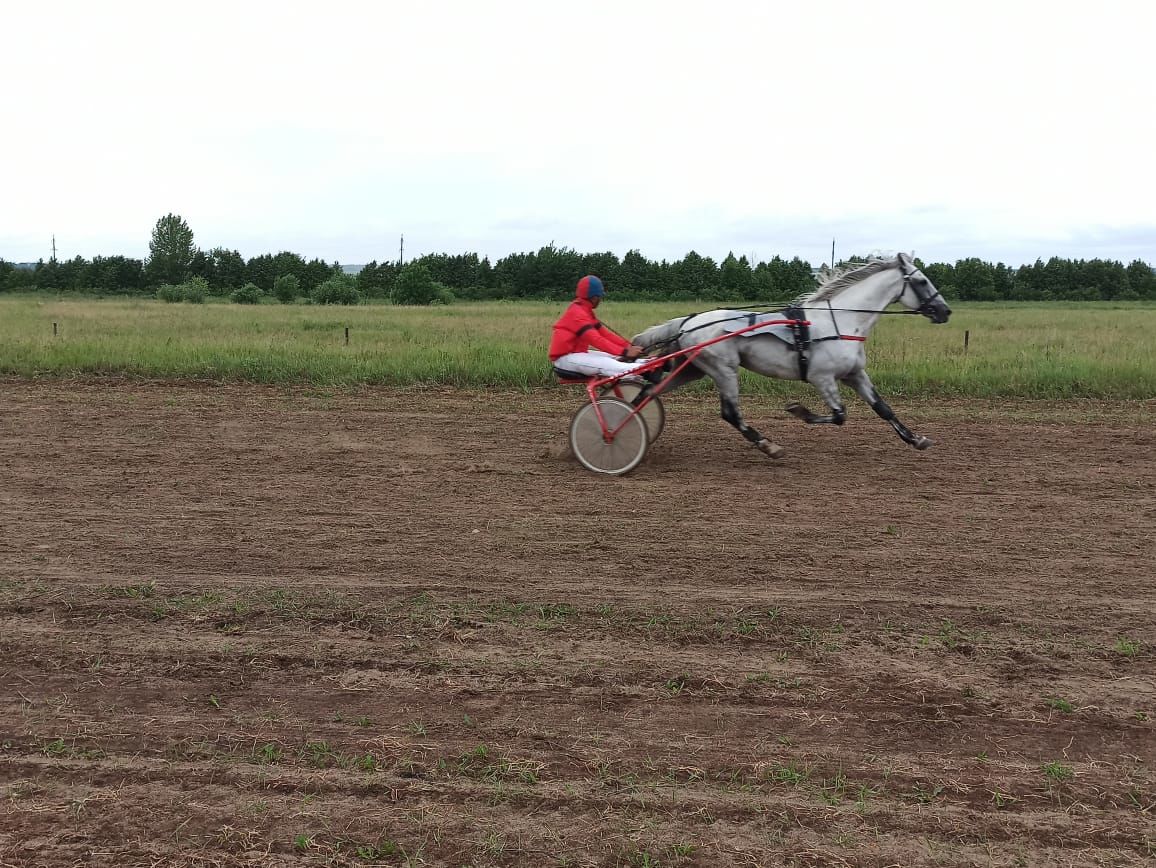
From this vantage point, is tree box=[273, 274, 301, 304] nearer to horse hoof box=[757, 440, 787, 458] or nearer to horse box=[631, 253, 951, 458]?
horse box=[631, 253, 951, 458]

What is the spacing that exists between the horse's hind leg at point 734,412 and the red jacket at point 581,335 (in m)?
1.07

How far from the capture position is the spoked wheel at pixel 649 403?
10.2 metres

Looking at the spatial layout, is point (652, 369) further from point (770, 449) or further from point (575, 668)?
point (575, 668)

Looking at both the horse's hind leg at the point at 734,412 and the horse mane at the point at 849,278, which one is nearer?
the horse's hind leg at the point at 734,412

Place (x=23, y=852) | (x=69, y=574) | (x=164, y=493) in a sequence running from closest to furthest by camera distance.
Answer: (x=23, y=852) → (x=69, y=574) → (x=164, y=493)

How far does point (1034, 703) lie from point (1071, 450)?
22.7ft

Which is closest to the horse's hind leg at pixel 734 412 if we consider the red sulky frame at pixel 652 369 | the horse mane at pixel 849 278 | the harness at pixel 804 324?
the red sulky frame at pixel 652 369

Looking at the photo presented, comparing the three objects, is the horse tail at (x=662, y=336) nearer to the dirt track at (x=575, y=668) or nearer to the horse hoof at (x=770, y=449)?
the horse hoof at (x=770, y=449)

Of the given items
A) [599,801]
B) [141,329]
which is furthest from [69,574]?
[141,329]

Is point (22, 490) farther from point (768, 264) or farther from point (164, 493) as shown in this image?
point (768, 264)

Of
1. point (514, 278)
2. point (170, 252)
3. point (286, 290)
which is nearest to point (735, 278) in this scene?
point (514, 278)

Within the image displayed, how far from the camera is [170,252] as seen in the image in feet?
305

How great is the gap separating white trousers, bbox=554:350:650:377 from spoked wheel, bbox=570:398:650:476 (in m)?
0.27

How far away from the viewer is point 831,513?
803 cm
